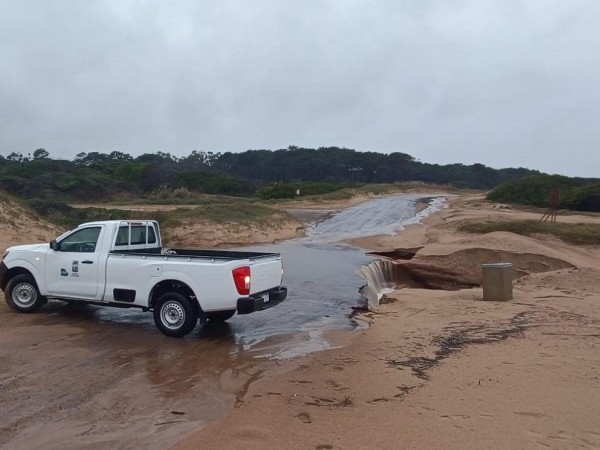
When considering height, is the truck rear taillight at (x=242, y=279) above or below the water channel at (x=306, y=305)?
above

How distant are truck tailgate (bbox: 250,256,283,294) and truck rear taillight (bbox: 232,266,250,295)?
0.09m

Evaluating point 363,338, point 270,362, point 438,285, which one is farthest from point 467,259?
point 270,362

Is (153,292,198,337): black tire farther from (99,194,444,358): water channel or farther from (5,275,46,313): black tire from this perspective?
(5,275,46,313): black tire

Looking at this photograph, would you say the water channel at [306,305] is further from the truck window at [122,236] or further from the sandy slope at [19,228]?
the sandy slope at [19,228]

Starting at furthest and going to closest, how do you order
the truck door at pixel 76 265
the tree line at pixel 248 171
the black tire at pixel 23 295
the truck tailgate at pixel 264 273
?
the tree line at pixel 248 171, the black tire at pixel 23 295, the truck door at pixel 76 265, the truck tailgate at pixel 264 273

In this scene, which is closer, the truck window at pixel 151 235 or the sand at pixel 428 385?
the sand at pixel 428 385

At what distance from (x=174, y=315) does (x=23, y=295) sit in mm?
3347

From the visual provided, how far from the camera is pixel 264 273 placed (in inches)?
358

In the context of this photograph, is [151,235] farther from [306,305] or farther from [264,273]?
[306,305]

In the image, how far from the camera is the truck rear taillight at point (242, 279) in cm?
850

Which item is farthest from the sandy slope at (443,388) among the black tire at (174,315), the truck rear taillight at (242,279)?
the black tire at (174,315)

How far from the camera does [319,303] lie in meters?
13.5

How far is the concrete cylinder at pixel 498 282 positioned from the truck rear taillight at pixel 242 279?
19.6 feet

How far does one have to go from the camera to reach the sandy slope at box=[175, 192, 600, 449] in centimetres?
516
